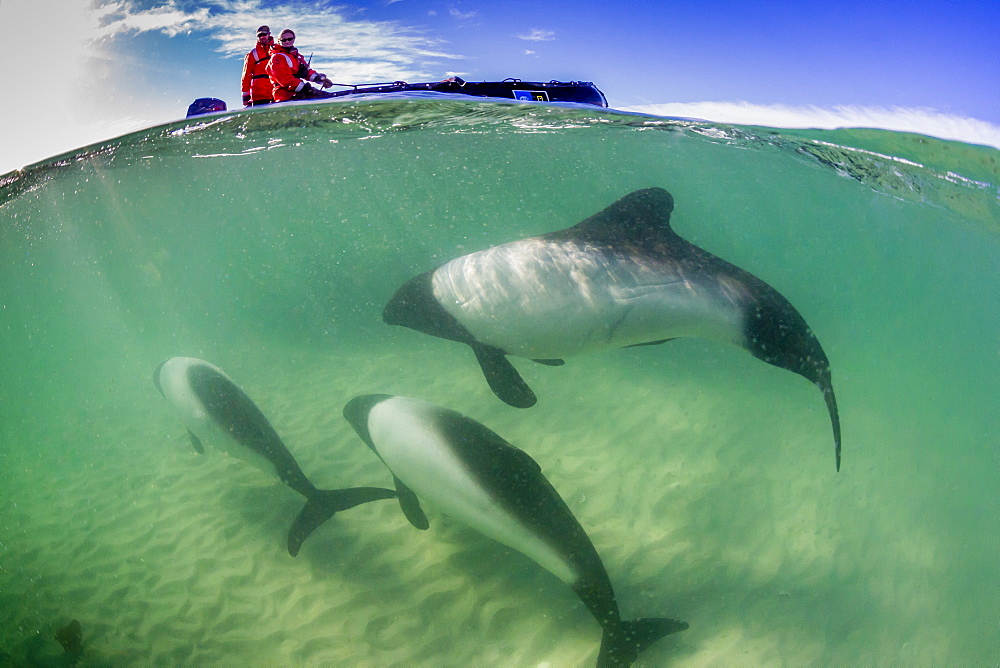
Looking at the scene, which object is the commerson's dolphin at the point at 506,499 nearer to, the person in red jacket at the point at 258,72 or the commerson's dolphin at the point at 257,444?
the commerson's dolphin at the point at 257,444

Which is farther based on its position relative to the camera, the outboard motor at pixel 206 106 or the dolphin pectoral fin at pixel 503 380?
the outboard motor at pixel 206 106

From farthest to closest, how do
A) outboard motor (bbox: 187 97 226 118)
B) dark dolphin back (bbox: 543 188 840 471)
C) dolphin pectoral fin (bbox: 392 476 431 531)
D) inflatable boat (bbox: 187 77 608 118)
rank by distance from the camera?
outboard motor (bbox: 187 97 226 118) < inflatable boat (bbox: 187 77 608 118) < dolphin pectoral fin (bbox: 392 476 431 531) < dark dolphin back (bbox: 543 188 840 471)

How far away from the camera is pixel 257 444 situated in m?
5.18

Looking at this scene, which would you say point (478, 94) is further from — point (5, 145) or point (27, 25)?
point (5, 145)

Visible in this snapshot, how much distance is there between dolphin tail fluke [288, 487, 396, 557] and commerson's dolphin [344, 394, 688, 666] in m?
0.82

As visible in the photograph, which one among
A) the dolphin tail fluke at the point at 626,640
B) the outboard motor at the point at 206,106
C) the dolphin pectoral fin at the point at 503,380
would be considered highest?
the outboard motor at the point at 206,106

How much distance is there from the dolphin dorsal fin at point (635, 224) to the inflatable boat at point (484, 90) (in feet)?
10.8

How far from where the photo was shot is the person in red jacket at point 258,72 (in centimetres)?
589

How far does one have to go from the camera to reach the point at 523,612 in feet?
14.6

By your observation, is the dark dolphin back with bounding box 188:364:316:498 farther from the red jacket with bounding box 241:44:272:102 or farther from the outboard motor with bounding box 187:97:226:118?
the outboard motor with bounding box 187:97:226:118

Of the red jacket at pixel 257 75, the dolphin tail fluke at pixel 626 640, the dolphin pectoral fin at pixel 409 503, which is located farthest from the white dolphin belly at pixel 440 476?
the red jacket at pixel 257 75

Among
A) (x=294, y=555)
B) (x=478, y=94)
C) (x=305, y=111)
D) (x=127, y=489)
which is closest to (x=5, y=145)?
(x=305, y=111)

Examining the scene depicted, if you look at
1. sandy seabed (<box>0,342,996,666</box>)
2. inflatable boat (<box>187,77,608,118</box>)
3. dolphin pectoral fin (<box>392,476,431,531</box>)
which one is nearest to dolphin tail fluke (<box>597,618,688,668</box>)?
sandy seabed (<box>0,342,996,666</box>)

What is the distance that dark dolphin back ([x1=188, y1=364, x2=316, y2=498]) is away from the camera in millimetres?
5121
